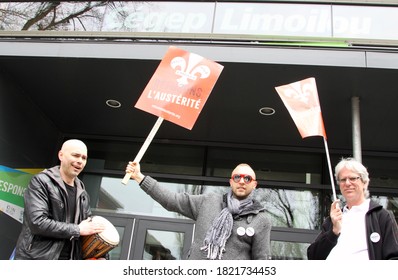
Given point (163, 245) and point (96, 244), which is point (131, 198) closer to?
point (163, 245)

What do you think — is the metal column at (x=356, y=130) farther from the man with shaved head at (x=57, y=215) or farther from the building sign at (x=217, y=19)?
the man with shaved head at (x=57, y=215)

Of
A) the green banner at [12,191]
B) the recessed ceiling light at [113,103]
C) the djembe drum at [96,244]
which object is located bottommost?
the djembe drum at [96,244]

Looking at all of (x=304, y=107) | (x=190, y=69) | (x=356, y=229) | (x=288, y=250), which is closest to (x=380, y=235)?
(x=356, y=229)

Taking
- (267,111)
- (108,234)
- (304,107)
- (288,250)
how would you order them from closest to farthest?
(108,234) < (304,107) < (267,111) < (288,250)

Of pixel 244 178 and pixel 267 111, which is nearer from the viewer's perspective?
pixel 244 178

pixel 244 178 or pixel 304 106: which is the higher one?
pixel 304 106

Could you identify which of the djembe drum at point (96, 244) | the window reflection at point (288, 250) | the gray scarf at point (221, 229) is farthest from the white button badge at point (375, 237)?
the window reflection at point (288, 250)

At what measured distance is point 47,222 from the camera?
3545 millimetres

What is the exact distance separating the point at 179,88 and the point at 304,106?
51.7 inches

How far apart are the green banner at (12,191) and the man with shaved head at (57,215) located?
380 centimetres

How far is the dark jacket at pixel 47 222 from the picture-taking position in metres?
3.55

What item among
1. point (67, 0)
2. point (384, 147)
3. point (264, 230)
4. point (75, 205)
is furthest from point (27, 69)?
point (384, 147)

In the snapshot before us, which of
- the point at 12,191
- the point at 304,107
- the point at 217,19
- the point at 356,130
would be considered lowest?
the point at 12,191

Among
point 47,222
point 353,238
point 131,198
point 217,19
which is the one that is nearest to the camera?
point 353,238
